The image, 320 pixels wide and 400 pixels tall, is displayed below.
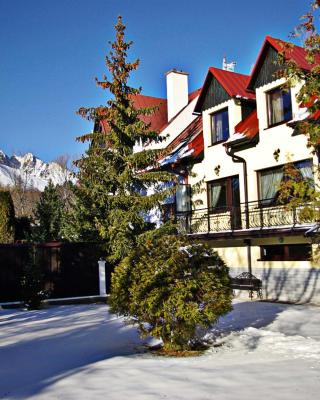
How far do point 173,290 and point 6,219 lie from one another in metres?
21.2

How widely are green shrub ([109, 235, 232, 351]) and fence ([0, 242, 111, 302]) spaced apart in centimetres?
855

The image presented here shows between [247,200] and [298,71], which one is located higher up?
[298,71]

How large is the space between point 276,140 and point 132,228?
20.3 feet

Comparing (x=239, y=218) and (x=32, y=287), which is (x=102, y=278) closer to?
(x=32, y=287)

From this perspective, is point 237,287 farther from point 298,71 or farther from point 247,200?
point 298,71

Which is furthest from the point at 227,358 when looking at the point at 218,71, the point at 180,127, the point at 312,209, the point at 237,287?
the point at 180,127

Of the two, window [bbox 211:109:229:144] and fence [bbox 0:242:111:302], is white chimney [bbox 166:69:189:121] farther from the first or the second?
fence [bbox 0:242:111:302]

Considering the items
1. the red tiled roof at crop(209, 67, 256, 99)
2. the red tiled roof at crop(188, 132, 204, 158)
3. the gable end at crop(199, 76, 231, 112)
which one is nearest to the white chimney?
the red tiled roof at crop(188, 132, 204, 158)

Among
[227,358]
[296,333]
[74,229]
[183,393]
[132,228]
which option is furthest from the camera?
[74,229]

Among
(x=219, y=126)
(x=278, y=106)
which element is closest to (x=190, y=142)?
(x=219, y=126)

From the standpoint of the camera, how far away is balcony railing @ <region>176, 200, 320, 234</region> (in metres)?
15.0

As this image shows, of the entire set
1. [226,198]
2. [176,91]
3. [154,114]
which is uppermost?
[176,91]

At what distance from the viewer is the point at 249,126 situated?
682 inches

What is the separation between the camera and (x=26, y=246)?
1688cm
